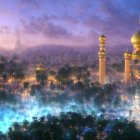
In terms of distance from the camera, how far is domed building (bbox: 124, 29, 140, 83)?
63.1ft

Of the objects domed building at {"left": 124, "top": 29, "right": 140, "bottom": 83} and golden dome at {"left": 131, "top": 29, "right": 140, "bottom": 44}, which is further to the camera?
golden dome at {"left": 131, "top": 29, "right": 140, "bottom": 44}

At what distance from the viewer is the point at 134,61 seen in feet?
64.4

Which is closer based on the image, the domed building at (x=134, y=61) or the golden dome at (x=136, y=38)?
the domed building at (x=134, y=61)

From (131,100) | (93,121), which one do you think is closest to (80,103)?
(131,100)

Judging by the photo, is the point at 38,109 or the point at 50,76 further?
the point at 50,76

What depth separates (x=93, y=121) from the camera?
38.5ft

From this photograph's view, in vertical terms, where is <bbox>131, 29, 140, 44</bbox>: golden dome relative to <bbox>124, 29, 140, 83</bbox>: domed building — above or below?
above

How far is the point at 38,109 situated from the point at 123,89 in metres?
9.07

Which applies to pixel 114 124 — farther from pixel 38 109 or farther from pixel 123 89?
pixel 123 89

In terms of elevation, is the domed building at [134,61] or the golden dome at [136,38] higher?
the golden dome at [136,38]

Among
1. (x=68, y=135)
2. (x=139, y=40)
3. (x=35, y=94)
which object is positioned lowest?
(x=68, y=135)

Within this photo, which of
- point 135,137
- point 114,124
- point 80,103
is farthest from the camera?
point 80,103

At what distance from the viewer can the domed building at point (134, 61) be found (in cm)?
1922

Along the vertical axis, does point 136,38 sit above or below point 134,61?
above
